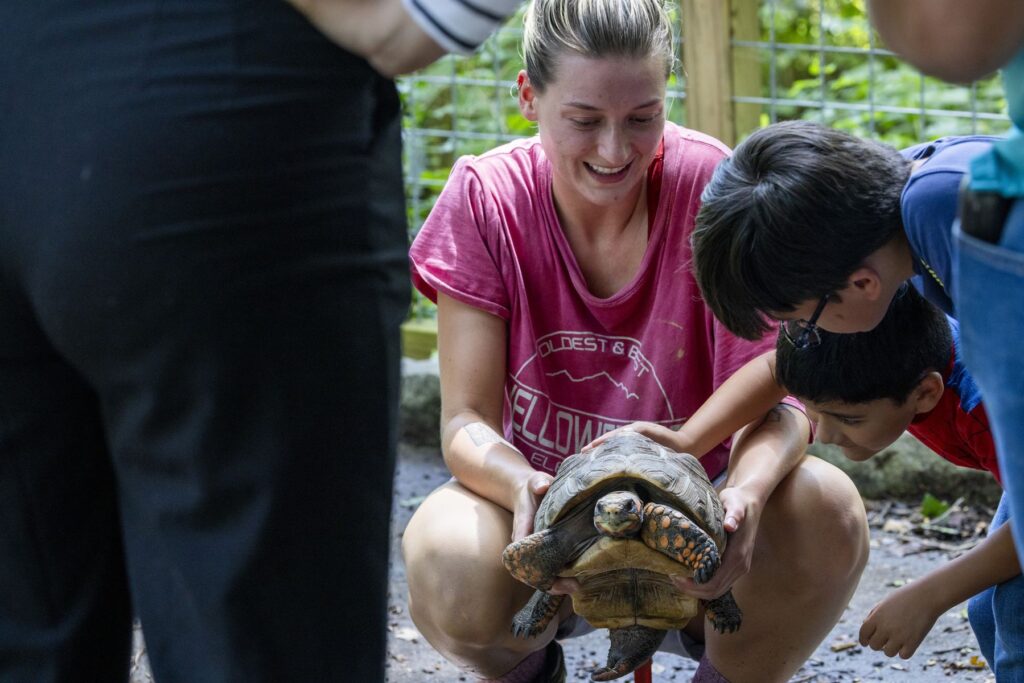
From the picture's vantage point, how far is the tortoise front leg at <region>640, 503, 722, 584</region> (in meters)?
1.93

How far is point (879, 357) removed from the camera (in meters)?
2.01

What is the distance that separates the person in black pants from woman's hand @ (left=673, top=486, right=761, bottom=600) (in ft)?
2.55

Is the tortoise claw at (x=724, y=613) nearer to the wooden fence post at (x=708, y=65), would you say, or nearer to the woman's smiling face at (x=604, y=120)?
the woman's smiling face at (x=604, y=120)

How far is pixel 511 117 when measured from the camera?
5129 mm

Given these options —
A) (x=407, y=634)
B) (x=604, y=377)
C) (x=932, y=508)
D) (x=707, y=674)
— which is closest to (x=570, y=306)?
(x=604, y=377)

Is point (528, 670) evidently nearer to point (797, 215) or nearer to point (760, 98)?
point (797, 215)

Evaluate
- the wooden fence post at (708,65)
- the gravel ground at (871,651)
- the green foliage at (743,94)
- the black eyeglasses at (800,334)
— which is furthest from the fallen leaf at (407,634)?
the wooden fence post at (708,65)

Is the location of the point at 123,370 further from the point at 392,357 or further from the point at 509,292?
the point at 509,292

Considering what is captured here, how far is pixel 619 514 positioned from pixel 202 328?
0.92m

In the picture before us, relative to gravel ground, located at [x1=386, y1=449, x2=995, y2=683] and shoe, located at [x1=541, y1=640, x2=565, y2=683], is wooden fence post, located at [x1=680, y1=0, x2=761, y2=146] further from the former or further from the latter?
shoe, located at [x1=541, y1=640, x2=565, y2=683]

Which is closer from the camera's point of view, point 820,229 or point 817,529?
point 820,229

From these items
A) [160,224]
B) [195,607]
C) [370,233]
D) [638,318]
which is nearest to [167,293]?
[160,224]

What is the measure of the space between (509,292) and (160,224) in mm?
1211

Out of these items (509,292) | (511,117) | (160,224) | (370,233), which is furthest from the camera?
(511,117)
